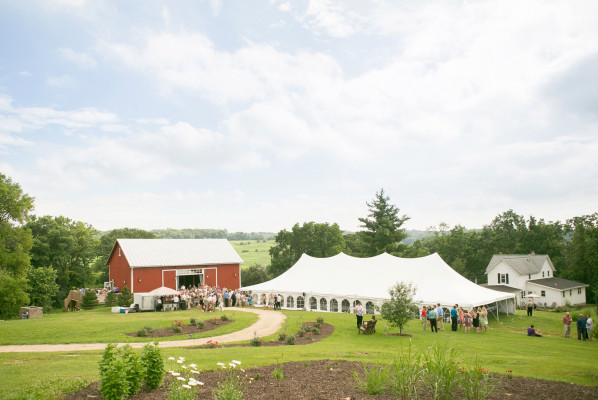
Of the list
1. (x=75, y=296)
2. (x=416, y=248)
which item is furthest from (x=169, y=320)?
(x=416, y=248)

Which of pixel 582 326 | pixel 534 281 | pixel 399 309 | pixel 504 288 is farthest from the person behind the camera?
pixel 534 281

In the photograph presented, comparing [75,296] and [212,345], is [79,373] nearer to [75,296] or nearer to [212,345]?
[212,345]

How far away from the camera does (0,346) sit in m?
15.5

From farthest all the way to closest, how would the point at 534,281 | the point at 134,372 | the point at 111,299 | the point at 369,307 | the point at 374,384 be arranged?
the point at 534,281 → the point at 111,299 → the point at 369,307 → the point at 374,384 → the point at 134,372

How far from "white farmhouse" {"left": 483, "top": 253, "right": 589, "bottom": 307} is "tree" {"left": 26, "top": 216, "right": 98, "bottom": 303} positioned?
137ft

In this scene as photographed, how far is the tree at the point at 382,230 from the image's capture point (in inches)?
1992

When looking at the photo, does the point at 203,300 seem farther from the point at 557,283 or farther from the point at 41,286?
the point at 557,283

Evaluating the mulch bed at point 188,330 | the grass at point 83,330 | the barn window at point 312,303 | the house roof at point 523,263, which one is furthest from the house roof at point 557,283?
the mulch bed at point 188,330

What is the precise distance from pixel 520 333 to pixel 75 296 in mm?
30711

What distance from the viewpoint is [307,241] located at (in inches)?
1906

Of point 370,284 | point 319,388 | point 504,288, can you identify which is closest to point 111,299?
point 370,284

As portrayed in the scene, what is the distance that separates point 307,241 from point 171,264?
1807 centimetres

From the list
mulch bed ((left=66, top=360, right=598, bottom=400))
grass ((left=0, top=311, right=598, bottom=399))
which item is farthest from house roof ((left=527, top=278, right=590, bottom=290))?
mulch bed ((left=66, top=360, right=598, bottom=400))

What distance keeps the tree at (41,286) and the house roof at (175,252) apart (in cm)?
564
